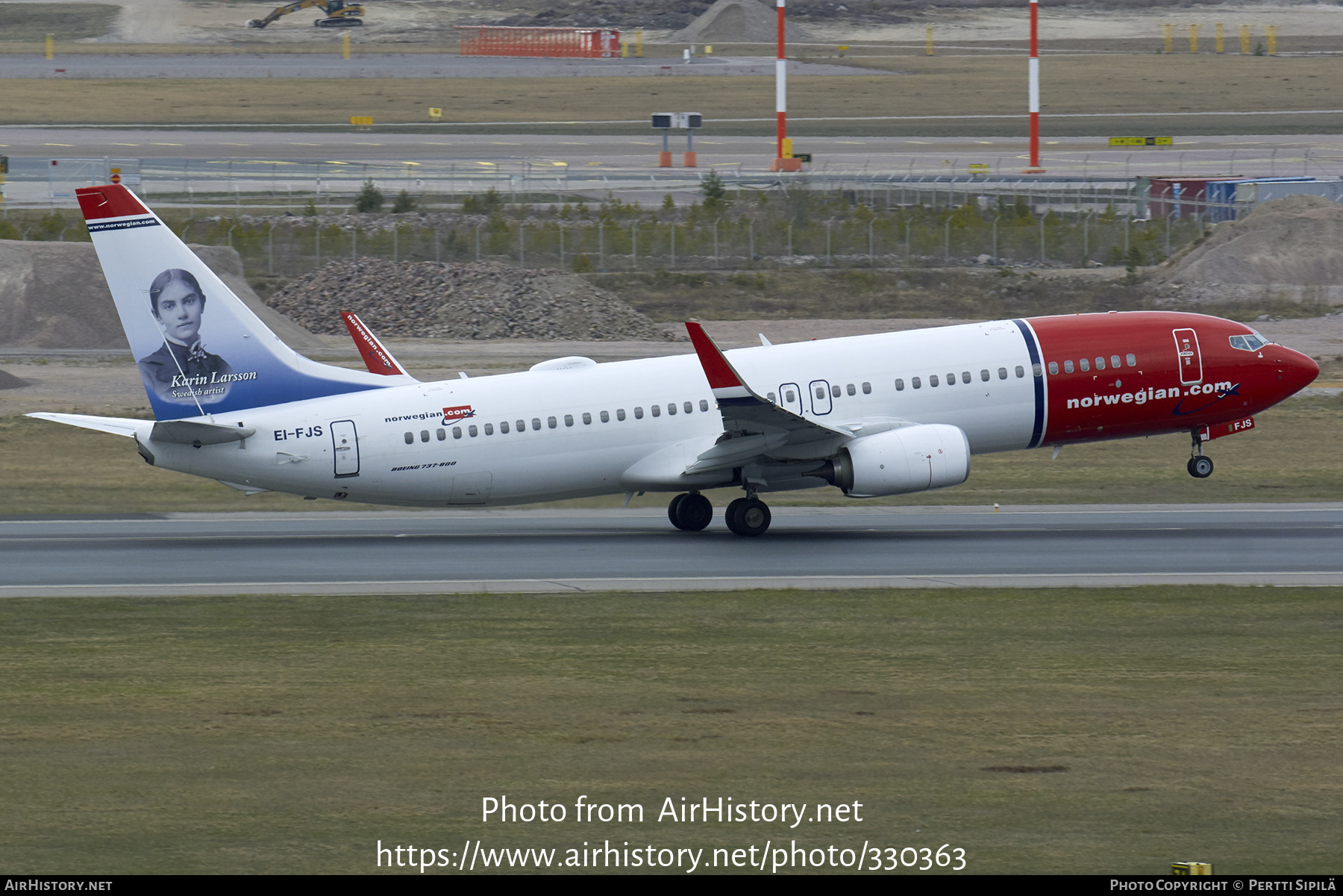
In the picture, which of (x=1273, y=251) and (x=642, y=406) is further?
(x=1273, y=251)

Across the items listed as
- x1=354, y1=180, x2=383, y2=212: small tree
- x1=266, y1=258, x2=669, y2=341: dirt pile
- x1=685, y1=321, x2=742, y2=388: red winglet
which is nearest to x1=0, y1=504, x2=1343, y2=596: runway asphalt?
x1=685, y1=321, x2=742, y2=388: red winglet

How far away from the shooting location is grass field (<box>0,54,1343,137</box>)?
122m

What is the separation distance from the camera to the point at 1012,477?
45.4 metres

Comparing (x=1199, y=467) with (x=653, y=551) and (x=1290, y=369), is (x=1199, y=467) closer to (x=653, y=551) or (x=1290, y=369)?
(x=1290, y=369)

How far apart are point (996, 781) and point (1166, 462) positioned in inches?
1191

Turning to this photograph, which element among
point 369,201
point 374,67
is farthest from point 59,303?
point 374,67

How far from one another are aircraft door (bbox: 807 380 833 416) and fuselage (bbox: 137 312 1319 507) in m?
0.03

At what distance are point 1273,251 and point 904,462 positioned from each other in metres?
47.8

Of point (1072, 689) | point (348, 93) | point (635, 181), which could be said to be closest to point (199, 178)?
point (635, 181)

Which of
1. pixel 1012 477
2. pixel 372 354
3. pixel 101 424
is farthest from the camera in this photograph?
pixel 1012 477

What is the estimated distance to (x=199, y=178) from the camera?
93.9 metres

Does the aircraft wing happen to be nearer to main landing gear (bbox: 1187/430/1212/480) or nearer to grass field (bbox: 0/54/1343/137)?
main landing gear (bbox: 1187/430/1212/480)

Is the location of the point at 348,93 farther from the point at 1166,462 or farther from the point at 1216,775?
the point at 1216,775

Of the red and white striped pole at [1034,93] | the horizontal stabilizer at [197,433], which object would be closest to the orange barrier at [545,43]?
the red and white striped pole at [1034,93]
